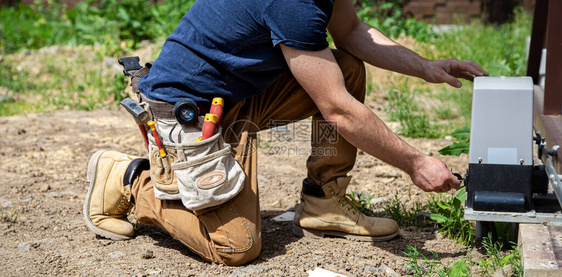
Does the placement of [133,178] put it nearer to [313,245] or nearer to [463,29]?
[313,245]

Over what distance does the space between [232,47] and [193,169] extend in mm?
547

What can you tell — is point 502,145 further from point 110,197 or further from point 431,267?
point 110,197

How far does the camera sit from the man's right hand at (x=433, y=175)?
2.18 metres

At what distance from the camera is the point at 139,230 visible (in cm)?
286

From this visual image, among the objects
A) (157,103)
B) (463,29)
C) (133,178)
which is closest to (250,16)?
(157,103)

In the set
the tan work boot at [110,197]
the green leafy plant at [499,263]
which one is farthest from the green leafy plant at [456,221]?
the tan work boot at [110,197]

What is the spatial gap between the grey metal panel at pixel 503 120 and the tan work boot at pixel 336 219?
66 cm

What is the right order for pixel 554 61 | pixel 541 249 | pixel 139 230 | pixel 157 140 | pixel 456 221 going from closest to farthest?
pixel 541 249, pixel 157 140, pixel 456 221, pixel 139 230, pixel 554 61

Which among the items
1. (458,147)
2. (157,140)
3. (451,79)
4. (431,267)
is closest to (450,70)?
(451,79)

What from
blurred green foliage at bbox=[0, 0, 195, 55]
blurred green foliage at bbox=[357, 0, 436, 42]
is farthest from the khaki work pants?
blurred green foliage at bbox=[0, 0, 195, 55]

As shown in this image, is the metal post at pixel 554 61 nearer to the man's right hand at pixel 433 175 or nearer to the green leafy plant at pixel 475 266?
the green leafy plant at pixel 475 266

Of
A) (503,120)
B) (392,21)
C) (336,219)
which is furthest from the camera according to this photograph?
(392,21)

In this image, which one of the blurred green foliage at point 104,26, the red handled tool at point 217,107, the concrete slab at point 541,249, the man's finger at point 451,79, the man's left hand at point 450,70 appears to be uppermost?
the blurred green foliage at point 104,26

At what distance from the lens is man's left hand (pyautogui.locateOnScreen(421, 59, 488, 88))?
8.08 ft
